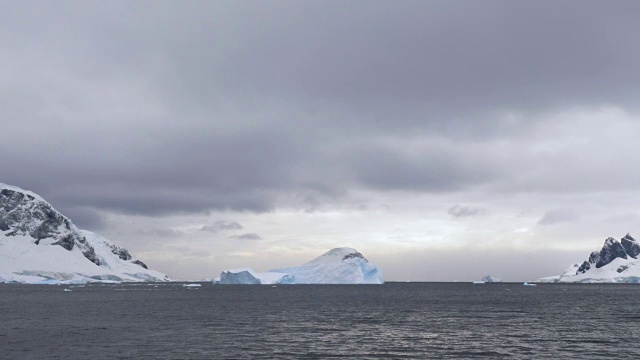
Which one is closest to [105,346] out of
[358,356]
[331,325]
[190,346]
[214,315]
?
[190,346]

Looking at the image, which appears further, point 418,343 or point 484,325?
point 484,325

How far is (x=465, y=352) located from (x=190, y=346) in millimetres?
24598

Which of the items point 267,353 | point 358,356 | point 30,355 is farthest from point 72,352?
point 358,356

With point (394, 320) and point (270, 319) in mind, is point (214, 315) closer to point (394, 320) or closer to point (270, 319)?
point (270, 319)

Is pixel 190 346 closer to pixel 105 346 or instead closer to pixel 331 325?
pixel 105 346

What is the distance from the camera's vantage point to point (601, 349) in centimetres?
4962

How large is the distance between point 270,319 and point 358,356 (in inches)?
1440

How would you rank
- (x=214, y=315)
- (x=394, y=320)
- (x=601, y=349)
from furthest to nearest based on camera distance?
(x=214, y=315)
(x=394, y=320)
(x=601, y=349)

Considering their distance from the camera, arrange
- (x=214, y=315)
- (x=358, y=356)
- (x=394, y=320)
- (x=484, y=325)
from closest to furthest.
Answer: (x=358, y=356) → (x=484, y=325) → (x=394, y=320) → (x=214, y=315)

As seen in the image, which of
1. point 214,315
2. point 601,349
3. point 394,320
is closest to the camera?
point 601,349

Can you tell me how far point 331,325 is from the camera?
69.8m

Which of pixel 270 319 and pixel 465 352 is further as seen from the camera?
pixel 270 319

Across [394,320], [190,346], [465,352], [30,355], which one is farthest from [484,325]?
[30,355]

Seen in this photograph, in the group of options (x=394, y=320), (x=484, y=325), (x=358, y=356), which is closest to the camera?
(x=358, y=356)
